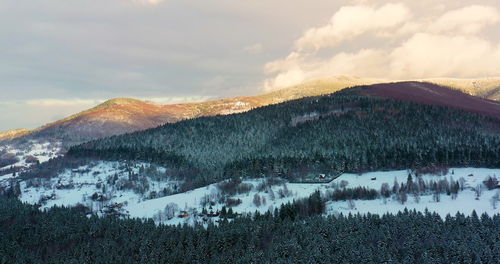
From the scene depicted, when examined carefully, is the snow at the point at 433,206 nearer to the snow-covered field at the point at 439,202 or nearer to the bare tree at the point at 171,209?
the snow-covered field at the point at 439,202

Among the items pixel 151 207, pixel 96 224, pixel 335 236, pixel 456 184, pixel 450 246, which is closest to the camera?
pixel 450 246

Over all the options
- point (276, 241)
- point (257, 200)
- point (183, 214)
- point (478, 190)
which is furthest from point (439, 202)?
point (183, 214)

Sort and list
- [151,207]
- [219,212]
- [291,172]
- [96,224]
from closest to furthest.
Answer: [96,224] → [219,212] → [151,207] → [291,172]

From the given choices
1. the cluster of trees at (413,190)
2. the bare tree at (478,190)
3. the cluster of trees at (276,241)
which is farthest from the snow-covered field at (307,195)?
the cluster of trees at (276,241)

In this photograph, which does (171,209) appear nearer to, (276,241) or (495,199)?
(276,241)

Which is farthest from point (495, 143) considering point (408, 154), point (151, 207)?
point (151, 207)

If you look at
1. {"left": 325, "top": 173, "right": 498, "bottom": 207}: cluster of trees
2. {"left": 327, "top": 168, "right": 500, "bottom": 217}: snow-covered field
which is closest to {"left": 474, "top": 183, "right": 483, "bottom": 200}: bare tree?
{"left": 325, "top": 173, "right": 498, "bottom": 207}: cluster of trees

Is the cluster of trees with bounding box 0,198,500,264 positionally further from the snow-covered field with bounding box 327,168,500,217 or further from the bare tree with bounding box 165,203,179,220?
the bare tree with bounding box 165,203,179,220

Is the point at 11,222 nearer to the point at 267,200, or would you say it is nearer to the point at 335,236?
the point at 267,200
